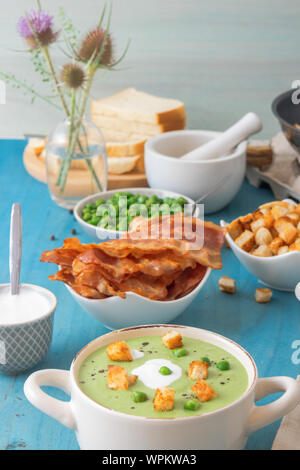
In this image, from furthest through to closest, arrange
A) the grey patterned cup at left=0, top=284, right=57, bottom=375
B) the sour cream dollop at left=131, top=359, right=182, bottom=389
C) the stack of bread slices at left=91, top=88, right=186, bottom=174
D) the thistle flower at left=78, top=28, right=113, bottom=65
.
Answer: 1. the stack of bread slices at left=91, top=88, right=186, bottom=174
2. the thistle flower at left=78, top=28, right=113, bottom=65
3. the grey patterned cup at left=0, top=284, right=57, bottom=375
4. the sour cream dollop at left=131, top=359, right=182, bottom=389

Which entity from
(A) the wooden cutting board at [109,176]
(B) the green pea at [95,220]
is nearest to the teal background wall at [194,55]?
(A) the wooden cutting board at [109,176]

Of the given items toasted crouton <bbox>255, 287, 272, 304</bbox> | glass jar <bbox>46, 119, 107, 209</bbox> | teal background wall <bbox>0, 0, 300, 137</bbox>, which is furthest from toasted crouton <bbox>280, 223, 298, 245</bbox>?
teal background wall <bbox>0, 0, 300, 137</bbox>

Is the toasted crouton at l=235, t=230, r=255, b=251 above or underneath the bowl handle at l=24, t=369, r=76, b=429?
underneath

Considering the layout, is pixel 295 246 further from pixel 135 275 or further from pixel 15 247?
pixel 15 247

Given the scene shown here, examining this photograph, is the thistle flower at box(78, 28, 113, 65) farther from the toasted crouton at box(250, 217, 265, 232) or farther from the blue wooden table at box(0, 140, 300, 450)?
the toasted crouton at box(250, 217, 265, 232)

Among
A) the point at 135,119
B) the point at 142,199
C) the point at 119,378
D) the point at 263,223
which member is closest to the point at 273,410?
the point at 119,378

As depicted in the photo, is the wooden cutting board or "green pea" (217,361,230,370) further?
the wooden cutting board

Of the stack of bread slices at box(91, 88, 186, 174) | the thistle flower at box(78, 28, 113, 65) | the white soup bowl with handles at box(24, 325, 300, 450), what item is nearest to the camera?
the white soup bowl with handles at box(24, 325, 300, 450)
